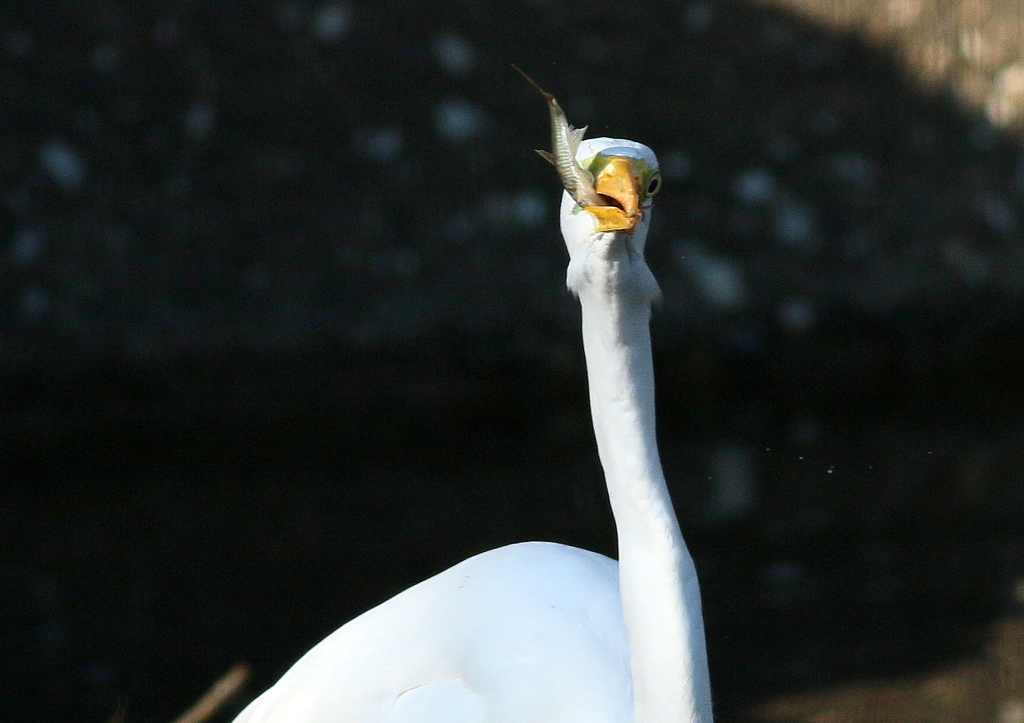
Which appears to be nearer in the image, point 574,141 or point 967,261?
point 574,141

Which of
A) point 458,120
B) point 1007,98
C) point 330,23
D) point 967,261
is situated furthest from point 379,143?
point 1007,98

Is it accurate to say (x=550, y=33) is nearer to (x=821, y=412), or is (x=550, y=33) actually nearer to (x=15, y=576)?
(x=821, y=412)

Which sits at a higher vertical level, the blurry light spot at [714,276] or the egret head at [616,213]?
the egret head at [616,213]

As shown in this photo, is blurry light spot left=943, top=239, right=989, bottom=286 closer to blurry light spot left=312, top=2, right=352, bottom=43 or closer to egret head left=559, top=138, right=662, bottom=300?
blurry light spot left=312, top=2, right=352, bottom=43

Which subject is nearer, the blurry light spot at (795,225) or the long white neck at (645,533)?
the long white neck at (645,533)

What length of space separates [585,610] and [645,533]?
32 cm

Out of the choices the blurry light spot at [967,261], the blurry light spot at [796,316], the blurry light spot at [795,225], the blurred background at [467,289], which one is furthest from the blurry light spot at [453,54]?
the blurry light spot at [967,261]

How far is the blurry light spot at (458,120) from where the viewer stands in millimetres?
2836

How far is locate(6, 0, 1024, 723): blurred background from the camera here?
86.3 inches

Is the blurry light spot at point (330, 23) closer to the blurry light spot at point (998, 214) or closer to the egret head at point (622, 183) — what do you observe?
the blurry light spot at point (998, 214)

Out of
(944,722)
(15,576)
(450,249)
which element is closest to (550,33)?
(450,249)

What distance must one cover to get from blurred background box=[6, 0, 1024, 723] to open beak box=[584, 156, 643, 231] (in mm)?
1295

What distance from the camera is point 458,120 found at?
2.84 m

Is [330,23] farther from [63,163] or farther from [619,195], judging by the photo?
[619,195]
